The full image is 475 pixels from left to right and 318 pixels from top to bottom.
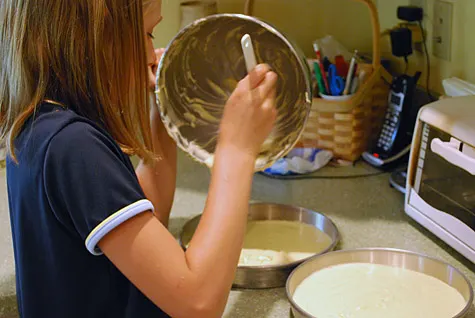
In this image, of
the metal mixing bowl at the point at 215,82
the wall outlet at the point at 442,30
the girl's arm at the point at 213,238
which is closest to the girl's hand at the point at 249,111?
the girl's arm at the point at 213,238

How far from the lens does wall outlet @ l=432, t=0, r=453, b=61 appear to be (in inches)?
56.6

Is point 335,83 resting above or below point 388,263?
above

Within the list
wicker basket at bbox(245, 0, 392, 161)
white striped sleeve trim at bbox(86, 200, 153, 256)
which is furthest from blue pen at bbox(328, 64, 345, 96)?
white striped sleeve trim at bbox(86, 200, 153, 256)

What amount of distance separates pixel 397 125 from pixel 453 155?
0.42 m

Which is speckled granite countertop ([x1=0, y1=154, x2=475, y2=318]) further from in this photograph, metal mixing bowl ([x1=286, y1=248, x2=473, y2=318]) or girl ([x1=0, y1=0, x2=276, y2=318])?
girl ([x1=0, y1=0, x2=276, y2=318])

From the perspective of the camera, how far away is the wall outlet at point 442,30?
1438 millimetres

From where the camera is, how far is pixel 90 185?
2.29ft

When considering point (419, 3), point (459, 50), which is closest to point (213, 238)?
point (459, 50)

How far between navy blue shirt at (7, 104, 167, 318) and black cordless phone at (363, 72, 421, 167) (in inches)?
31.6

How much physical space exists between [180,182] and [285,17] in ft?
1.85

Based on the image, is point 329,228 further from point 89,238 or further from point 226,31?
point 89,238

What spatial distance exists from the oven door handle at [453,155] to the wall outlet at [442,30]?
1.43 ft

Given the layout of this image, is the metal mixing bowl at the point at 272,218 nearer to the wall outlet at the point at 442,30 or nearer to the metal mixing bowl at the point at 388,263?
the metal mixing bowl at the point at 388,263

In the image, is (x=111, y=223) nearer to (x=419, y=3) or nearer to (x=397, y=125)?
(x=397, y=125)
